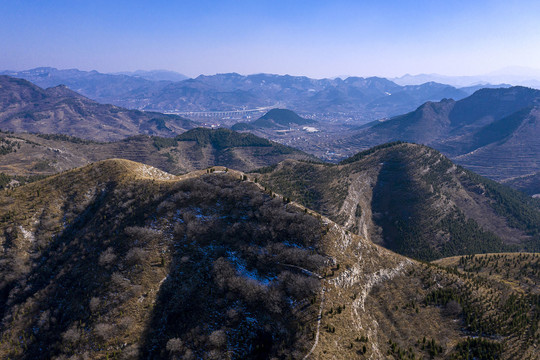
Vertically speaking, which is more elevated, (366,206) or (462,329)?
(462,329)

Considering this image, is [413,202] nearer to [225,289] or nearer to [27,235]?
[225,289]

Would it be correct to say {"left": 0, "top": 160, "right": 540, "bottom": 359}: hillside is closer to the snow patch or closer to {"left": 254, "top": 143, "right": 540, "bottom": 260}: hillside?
the snow patch

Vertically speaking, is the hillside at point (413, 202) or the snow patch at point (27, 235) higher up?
the snow patch at point (27, 235)

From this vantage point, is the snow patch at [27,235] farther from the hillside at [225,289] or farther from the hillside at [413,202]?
the hillside at [413,202]

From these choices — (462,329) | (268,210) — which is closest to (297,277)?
(268,210)

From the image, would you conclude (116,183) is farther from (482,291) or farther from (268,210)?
(482,291)

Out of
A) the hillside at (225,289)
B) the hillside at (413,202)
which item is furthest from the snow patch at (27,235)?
the hillside at (413,202)

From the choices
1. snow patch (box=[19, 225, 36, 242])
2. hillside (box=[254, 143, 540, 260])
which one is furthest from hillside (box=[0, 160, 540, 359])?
hillside (box=[254, 143, 540, 260])
